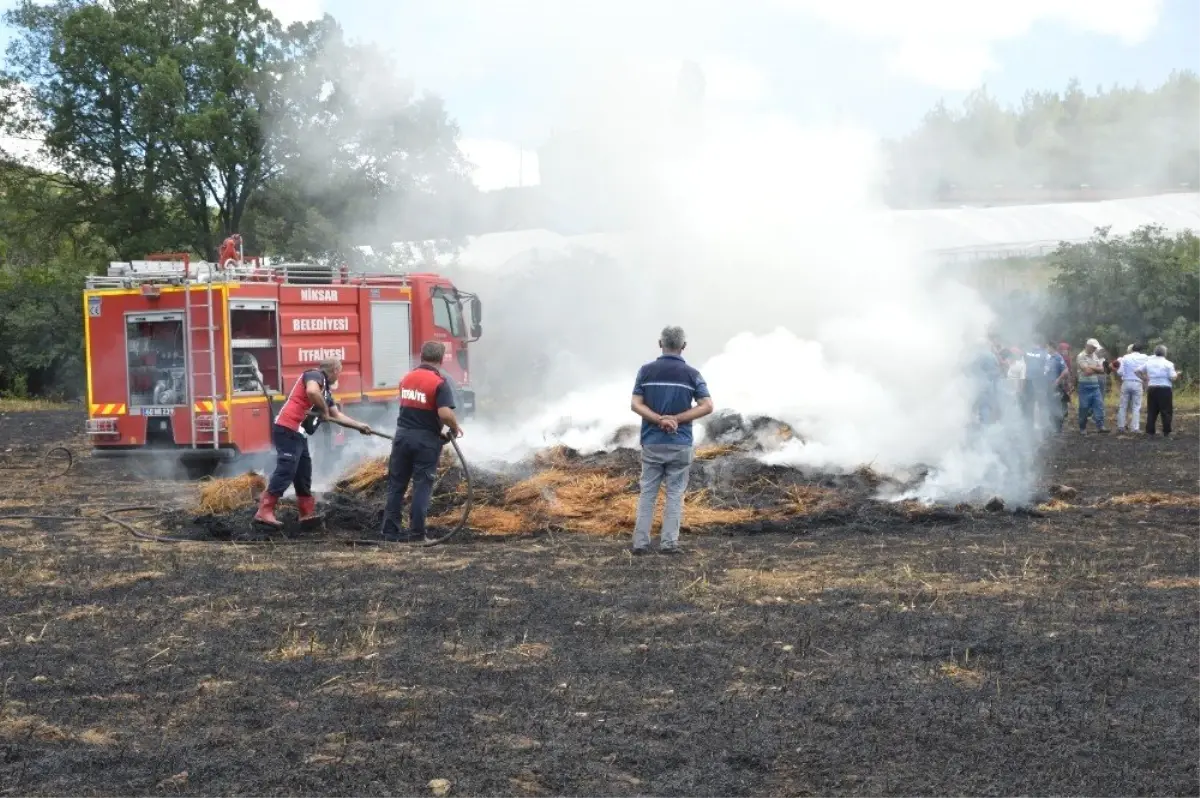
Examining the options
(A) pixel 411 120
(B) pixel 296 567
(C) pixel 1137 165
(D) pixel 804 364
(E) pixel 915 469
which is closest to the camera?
(B) pixel 296 567

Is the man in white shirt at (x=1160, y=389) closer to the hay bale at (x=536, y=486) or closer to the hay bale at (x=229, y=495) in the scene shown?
the hay bale at (x=536, y=486)

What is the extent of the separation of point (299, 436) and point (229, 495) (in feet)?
5.11

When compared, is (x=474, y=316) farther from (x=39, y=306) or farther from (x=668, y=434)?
(x=39, y=306)

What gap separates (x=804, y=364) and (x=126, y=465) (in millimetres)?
9298

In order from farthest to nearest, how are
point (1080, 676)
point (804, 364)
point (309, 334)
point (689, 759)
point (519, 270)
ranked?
point (519, 270) → point (309, 334) → point (804, 364) → point (1080, 676) → point (689, 759)

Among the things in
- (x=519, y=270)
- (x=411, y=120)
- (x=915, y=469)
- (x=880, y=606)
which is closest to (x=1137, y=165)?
(x=519, y=270)

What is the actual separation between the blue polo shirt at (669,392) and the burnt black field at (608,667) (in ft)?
3.17

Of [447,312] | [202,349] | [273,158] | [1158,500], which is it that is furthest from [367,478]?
[273,158]

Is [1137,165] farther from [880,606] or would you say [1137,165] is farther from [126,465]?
[880,606]

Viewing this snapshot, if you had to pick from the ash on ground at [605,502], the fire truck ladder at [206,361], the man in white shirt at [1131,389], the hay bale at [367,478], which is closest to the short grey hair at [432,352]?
the ash on ground at [605,502]

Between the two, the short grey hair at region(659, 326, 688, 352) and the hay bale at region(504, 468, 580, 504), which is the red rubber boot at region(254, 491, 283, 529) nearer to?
the hay bale at region(504, 468, 580, 504)

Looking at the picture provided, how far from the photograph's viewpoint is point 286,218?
32.0 m

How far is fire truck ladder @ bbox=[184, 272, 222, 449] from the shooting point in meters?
15.2

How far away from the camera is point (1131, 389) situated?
70.5ft
